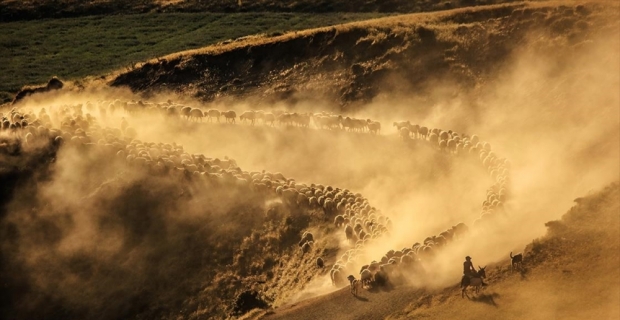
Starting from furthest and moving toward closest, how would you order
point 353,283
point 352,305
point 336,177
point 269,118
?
point 269,118 < point 336,177 < point 353,283 < point 352,305

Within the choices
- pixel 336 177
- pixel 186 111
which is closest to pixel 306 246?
pixel 336 177

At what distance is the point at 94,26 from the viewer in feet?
265

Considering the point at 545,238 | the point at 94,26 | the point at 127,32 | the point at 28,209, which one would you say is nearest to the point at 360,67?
the point at 28,209

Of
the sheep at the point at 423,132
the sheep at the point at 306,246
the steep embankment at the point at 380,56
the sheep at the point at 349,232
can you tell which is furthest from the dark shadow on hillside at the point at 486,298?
the steep embankment at the point at 380,56

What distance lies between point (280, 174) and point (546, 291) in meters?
18.3

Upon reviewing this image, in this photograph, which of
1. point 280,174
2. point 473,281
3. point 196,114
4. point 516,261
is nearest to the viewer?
point 473,281

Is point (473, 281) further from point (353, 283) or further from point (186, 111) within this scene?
point (186, 111)

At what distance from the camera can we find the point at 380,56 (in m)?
52.5

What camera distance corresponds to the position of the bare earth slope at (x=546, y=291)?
24891 millimetres

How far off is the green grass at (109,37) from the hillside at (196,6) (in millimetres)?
1680

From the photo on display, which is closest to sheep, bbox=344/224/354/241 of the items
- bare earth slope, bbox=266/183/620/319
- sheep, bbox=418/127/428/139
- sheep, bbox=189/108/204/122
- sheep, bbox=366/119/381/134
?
bare earth slope, bbox=266/183/620/319

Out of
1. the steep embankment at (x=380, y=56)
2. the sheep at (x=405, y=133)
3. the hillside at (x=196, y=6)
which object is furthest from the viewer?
the hillside at (x=196, y=6)

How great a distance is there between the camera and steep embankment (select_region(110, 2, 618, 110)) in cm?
4862

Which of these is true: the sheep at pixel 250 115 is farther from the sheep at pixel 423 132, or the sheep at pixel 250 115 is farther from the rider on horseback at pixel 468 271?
the rider on horseback at pixel 468 271
